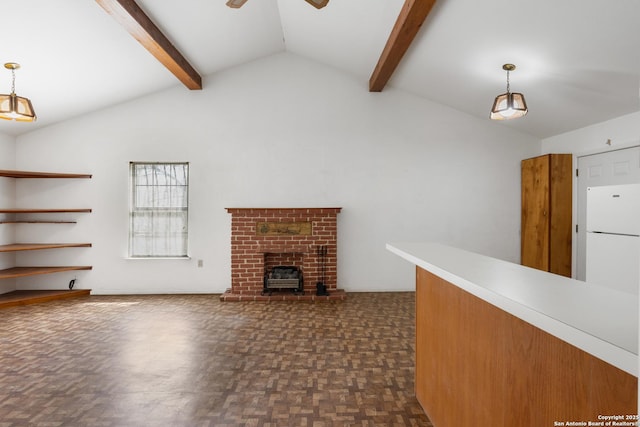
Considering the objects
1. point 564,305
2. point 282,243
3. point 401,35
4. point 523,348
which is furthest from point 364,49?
point 564,305

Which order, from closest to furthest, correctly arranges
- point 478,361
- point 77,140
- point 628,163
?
point 478,361 → point 628,163 → point 77,140

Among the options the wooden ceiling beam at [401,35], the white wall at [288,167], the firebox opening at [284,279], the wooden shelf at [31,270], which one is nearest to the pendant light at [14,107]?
the white wall at [288,167]

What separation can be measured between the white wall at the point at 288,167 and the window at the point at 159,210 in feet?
0.44

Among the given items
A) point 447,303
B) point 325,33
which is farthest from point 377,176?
point 447,303

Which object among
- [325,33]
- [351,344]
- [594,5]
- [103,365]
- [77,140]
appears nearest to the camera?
[594,5]

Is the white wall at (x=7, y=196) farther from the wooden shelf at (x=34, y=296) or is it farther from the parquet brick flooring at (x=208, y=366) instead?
the parquet brick flooring at (x=208, y=366)

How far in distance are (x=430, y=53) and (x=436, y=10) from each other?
2.78ft

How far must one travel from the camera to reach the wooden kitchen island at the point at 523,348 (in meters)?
0.82

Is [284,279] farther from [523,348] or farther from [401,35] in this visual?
[523,348]

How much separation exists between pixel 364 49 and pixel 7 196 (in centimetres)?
535

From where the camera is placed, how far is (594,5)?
270 centimetres

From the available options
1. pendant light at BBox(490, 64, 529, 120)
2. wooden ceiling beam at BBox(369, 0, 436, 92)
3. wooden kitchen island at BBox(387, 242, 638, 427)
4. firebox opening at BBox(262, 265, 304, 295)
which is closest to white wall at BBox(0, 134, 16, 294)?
firebox opening at BBox(262, 265, 304, 295)

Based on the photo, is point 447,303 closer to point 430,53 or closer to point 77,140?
point 430,53

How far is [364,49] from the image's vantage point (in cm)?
459
